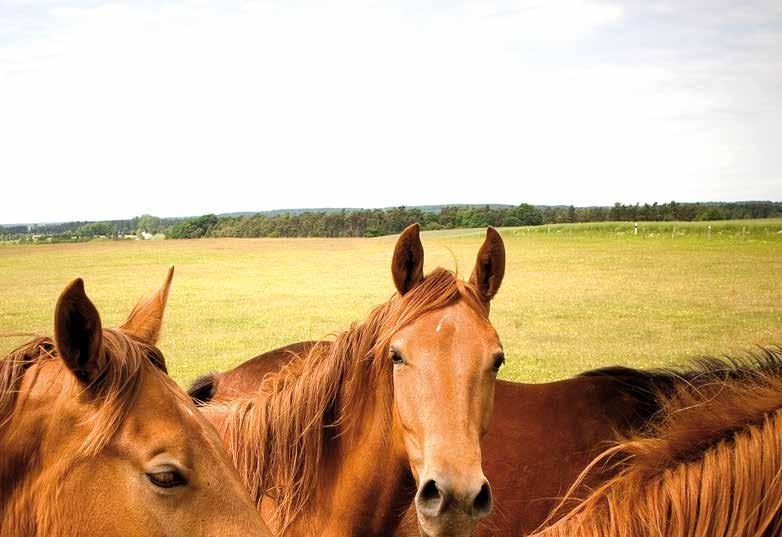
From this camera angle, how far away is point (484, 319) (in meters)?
3.21

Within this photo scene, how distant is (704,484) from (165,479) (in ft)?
4.92

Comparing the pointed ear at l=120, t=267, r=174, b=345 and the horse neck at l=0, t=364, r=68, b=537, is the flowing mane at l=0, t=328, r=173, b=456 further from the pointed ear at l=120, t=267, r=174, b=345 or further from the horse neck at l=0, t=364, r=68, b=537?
the pointed ear at l=120, t=267, r=174, b=345

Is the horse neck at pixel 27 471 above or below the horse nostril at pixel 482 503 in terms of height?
Answer: above

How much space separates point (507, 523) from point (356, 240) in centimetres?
5068

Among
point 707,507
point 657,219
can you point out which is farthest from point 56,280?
point 657,219

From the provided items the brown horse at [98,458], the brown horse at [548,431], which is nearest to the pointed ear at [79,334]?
the brown horse at [98,458]

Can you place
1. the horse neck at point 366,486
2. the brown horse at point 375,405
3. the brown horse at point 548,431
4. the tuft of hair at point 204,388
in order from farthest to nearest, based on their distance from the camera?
the tuft of hair at point 204,388 → the brown horse at point 548,431 → the horse neck at point 366,486 → the brown horse at point 375,405

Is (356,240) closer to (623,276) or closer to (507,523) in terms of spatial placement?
(623,276)

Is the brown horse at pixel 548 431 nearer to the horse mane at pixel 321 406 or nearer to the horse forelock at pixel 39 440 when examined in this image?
the horse mane at pixel 321 406

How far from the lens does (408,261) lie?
3.38 metres

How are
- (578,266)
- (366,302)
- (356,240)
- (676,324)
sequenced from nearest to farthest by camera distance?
(676,324) → (366,302) → (578,266) → (356,240)

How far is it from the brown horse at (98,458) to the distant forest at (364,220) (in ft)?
163

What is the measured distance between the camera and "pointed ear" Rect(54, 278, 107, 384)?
5.48 feet

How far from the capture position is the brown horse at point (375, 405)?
2.94 meters
